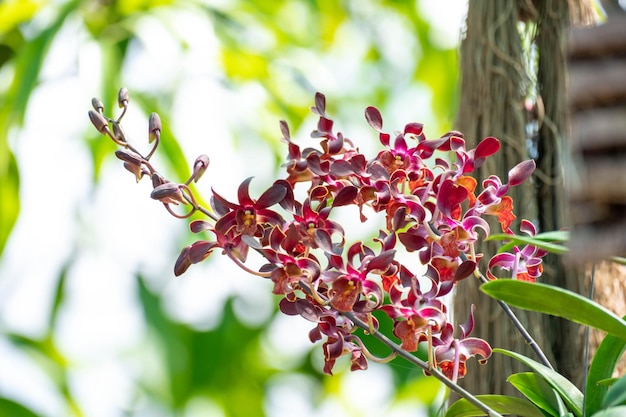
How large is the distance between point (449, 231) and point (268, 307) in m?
2.07

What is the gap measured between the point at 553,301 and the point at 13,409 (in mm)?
2020

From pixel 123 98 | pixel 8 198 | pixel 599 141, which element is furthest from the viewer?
pixel 8 198

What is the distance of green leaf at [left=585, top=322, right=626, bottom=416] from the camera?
0.69 m

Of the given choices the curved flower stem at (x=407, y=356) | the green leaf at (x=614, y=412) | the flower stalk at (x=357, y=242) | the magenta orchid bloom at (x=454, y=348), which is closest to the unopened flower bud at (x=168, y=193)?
the flower stalk at (x=357, y=242)

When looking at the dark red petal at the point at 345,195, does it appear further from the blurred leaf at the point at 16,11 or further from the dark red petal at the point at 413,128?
the blurred leaf at the point at 16,11

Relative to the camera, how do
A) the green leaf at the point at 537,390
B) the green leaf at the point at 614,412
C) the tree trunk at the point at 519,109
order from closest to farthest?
the green leaf at the point at 614,412 < the green leaf at the point at 537,390 < the tree trunk at the point at 519,109

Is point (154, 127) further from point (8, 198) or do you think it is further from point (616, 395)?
point (8, 198)

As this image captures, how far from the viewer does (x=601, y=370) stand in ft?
2.31

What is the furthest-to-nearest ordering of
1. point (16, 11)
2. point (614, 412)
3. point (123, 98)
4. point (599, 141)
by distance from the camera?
point (16, 11), point (123, 98), point (614, 412), point (599, 141)

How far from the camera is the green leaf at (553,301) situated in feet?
2.02

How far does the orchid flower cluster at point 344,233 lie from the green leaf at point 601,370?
86 millimetres

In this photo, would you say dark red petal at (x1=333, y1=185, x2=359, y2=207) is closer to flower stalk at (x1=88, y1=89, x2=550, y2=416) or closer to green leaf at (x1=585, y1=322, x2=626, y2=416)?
flower stalk at (x1=88, y1=89, x2=550, y2=416)

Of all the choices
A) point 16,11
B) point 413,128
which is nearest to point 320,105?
point 413,128

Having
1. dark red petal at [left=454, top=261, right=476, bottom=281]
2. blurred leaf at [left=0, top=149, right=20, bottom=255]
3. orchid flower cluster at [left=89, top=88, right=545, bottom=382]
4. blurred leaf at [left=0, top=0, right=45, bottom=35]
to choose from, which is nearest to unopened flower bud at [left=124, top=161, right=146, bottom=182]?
orchid flower cluster at [left=89, top=88, right=545, bottom=382]
